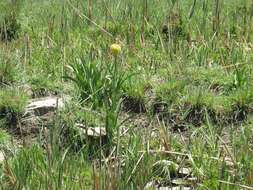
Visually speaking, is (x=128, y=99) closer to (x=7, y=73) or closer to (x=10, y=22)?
(x=7, y=73)

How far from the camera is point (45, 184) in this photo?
3.08 m

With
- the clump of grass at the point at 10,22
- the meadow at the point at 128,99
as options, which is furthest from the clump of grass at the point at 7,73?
the clump of grass at the point at 10,22

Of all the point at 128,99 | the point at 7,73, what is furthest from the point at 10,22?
the point at 128,99

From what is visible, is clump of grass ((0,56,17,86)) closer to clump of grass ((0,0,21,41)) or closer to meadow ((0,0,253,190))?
meadow ((0,0,253,190))

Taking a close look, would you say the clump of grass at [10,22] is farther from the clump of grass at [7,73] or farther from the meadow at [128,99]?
the clump of grass at [7,73]

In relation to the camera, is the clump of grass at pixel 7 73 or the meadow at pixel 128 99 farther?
the clump of grass at pixel 7 73

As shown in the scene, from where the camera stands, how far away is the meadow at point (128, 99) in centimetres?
339

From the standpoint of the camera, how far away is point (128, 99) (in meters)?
4.84

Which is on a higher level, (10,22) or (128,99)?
(10,22)

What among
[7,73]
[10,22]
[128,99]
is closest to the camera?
[128,99]

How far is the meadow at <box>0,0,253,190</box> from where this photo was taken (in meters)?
3.39

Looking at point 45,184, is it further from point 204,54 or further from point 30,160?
point 204,54

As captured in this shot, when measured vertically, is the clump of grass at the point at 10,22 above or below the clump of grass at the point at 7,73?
above

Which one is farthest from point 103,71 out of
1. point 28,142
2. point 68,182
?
point 68,182
